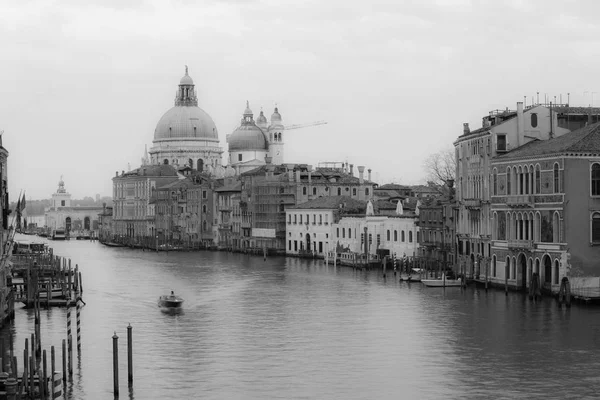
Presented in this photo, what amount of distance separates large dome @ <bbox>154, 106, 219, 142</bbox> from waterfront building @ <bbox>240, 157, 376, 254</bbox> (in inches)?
1824

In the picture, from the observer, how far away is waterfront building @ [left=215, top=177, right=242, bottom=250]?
87875 mm

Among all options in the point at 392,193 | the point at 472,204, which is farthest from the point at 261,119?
the point at 472,204

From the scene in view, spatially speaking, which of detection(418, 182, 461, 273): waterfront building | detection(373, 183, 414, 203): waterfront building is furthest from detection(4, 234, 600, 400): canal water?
detection(373, 183, 414, 203): waterfront building

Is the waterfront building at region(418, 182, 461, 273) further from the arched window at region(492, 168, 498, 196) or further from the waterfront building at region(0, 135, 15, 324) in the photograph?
the waterfront building at region(0, 135, 15, 324)

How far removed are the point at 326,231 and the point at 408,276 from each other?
20928 mm

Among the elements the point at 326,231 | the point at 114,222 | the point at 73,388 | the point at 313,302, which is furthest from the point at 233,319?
the point at 114,222

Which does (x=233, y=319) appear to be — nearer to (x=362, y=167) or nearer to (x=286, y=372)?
A: (x=286, y=372)

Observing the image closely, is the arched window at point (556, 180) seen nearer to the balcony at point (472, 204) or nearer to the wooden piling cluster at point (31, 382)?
the balcony at point (472, 204)

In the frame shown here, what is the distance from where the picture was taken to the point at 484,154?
4641 cm

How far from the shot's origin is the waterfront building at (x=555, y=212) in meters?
38.7

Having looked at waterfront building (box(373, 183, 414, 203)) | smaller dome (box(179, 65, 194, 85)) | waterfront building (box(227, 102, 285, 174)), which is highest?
smaller dome (box(179, 65, 194, 85))

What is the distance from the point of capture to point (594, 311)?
35594 mm

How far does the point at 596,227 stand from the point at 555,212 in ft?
4.17

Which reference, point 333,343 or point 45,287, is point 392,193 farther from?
point 333,343
